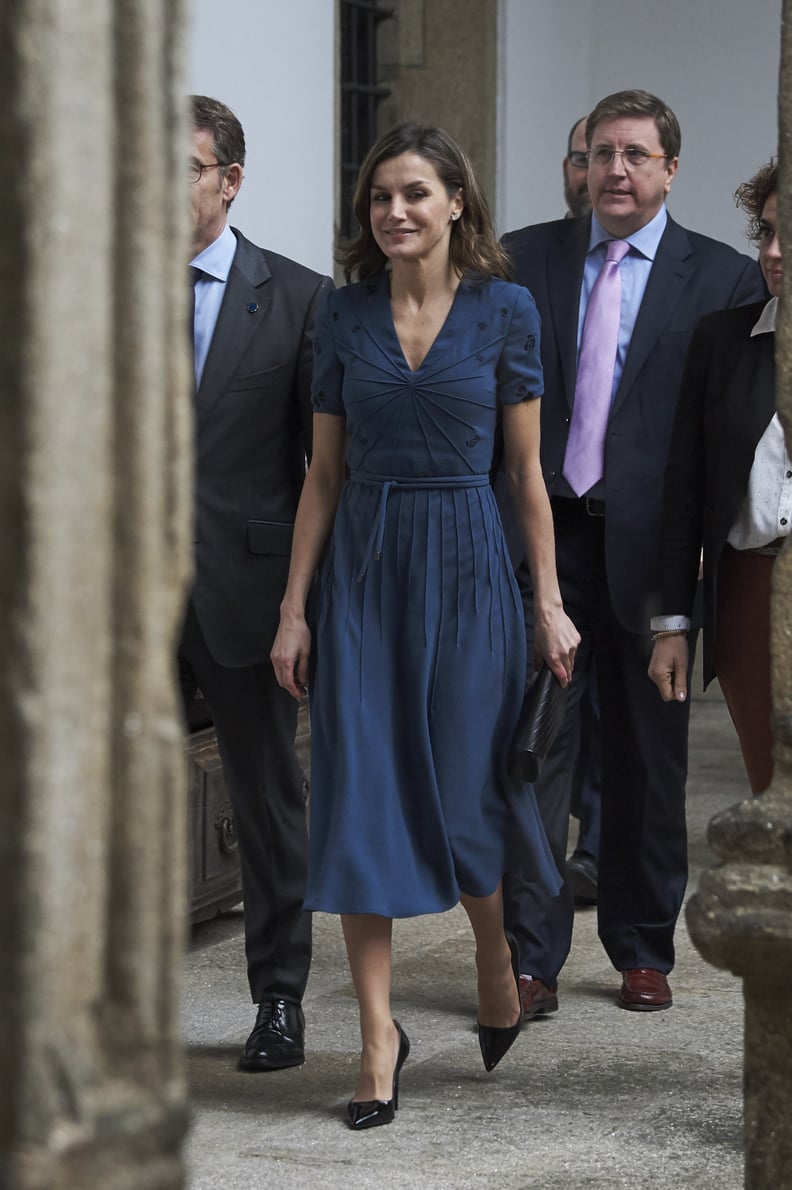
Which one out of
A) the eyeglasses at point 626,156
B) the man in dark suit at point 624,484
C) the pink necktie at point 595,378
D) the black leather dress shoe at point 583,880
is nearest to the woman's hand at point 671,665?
the man in dark suit at point 624,484

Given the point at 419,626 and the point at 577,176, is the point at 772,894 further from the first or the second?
the point at 577,176

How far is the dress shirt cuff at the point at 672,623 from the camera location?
167 inches

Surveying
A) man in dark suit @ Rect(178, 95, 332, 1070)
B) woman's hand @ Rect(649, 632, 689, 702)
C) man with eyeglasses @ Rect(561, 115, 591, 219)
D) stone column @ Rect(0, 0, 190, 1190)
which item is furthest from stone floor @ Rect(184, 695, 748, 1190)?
man with eyeglasses @ Rect(561, 115, 591, 219)

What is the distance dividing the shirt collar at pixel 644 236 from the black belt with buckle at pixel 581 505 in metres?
0.61

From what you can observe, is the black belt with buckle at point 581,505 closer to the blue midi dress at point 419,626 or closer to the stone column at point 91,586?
the blue midi dress at point 419,626

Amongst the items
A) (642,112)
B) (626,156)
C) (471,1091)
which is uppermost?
(642,112)

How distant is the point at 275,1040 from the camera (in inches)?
168

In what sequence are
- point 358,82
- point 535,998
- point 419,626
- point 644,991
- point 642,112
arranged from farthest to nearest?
point 358,82
point 642,112
point 644,991
point 535,998
point 419,626

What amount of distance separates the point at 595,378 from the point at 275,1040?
169cm

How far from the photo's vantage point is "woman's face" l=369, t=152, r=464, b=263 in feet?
13.0

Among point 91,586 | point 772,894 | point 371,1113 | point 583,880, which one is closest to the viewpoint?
point 91,586

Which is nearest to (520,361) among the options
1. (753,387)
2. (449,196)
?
(449,196)

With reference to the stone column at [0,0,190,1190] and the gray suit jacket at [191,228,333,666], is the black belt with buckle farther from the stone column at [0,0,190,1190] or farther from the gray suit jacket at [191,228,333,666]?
the stone column at [0,0,190,1190]

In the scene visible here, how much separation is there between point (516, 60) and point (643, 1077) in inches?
261
